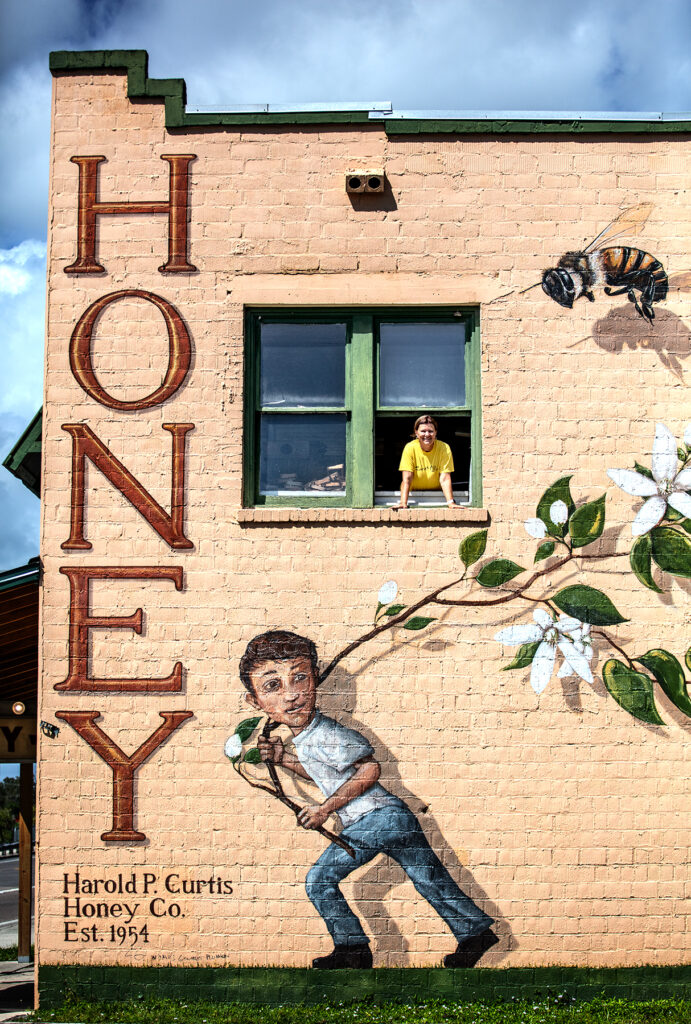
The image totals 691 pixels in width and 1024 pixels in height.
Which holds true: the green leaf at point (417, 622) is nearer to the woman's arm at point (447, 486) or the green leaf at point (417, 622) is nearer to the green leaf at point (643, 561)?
the woman's arm at point (447, 486)

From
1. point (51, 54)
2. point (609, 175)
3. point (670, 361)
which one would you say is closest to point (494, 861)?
point (670, 361)

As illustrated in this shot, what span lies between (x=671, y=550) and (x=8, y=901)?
24109 millimetres

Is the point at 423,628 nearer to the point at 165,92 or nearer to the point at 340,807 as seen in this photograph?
the point at 340,807

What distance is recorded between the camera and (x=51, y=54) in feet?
28.2

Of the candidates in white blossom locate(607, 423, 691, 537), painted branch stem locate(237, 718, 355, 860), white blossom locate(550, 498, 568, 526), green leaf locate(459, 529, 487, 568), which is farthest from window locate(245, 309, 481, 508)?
painted branch stem locate(237, 718, 355, 860)

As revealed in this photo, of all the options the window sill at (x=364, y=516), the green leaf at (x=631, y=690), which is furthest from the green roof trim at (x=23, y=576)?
the green leaf at (x=631, y=690)

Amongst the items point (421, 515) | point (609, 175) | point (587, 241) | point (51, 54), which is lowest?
point (421, 515)

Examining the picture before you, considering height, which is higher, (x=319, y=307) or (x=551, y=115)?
(x=551, y=115)

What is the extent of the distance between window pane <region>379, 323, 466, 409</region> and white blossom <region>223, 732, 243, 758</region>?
2857 millimetres

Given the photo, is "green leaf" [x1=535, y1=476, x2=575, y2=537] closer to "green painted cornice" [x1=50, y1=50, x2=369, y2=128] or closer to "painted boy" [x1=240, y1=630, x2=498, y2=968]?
"painted boy" [x1=240, y1=630, x2=498, y2=968]

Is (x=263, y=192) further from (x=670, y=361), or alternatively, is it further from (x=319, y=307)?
(x=670, y=361)

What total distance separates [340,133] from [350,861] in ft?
18.5

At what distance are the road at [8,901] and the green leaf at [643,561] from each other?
12458 mm

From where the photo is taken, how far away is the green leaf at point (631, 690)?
795cm
